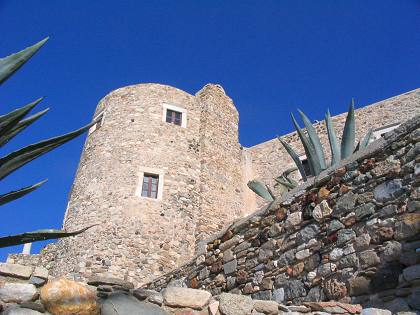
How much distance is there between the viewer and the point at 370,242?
3.55 m

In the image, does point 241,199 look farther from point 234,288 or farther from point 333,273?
point 333,273

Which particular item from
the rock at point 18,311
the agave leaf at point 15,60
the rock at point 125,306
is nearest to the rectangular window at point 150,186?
the agave leaf at point 15,60

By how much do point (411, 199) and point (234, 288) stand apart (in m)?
2.24

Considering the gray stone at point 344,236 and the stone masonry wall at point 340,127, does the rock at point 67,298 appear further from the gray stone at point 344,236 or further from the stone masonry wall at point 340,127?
the stone masonry wall at point 340,127

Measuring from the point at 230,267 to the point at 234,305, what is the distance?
2.05 meters

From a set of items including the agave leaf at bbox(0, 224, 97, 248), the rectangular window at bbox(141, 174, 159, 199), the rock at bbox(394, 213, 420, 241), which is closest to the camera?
the agave leaf at bbox(0, 224, 97, 248)

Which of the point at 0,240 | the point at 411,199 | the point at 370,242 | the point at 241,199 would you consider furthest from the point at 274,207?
the point at 241,199

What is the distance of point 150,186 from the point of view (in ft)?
40.4

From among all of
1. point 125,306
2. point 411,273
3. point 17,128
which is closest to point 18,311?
point 125,306

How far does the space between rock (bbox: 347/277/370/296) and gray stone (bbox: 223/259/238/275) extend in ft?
5.19

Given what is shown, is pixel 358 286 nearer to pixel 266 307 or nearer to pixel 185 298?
pixel 266 307

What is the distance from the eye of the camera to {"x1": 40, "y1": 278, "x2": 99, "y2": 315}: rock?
7.96 feet

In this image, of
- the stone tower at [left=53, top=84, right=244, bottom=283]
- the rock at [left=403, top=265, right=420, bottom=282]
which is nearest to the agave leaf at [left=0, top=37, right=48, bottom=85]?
the rock at [left=403, top=265, right=420, bottom=282]

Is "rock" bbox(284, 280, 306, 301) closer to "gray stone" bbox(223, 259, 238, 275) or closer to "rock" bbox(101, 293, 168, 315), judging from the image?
"gray stone" bbox(223, 259, 238, 275)
